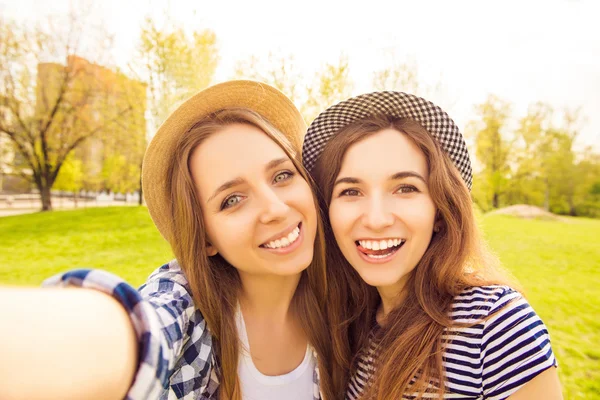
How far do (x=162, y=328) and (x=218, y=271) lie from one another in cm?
63

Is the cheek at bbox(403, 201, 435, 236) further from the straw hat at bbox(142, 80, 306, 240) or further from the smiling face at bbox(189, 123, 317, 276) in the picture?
the straw hat at bbox(142, 80, 306, 240)

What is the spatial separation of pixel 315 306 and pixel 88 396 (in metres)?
1.41

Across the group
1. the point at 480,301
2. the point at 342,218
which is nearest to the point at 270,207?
the point at 342,218

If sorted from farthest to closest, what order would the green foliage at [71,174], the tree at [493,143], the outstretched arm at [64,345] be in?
the tree at [493,143], the green foliage at [71,174], the outstretched arm at [64,345]

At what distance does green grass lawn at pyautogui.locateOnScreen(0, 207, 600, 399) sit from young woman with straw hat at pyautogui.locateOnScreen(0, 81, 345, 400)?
1.23 m

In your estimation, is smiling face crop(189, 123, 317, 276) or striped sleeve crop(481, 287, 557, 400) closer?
striped sleeve crop(481, 287, 557, 400)

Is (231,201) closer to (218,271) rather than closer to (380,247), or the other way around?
(218,271)

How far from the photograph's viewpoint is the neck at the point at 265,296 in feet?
6.30

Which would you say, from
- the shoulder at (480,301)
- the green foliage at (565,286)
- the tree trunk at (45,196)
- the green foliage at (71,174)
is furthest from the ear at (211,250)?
the green foliage at (71,174)

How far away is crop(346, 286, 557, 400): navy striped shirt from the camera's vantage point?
1.29 metres

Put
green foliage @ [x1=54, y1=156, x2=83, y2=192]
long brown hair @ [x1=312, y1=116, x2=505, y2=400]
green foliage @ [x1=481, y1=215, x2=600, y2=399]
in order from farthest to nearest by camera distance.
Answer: green foliage @ [x1=54, y1=156, x2=83, y2=192] → green foliage @ [x1=481, y1=215, x2=600, y2=399] → long brown hair @ [x1=312, y1=116, x2=505, y2=400]

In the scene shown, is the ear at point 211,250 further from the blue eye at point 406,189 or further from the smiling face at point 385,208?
the blue eye at point 406,189

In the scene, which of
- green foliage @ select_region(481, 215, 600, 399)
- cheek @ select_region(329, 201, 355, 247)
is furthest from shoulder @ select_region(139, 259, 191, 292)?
green foliage @ select_region(481, 215, 600, 399)

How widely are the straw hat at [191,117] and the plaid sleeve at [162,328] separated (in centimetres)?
38
